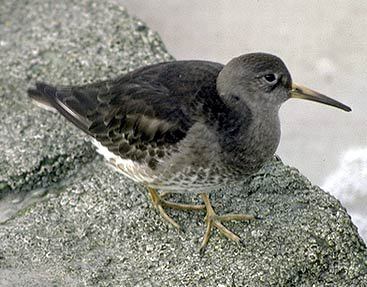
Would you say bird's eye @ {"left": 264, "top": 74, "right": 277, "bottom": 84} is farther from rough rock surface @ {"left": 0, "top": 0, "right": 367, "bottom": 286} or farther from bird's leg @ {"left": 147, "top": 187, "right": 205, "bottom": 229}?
bird's leg @ {"left": 147, "top": 187, "right": 205, "bottom": 229}

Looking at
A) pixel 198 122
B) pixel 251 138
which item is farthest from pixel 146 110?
pixel 251 138

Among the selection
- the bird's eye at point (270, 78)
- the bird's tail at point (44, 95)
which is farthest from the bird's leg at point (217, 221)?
the bird's tail at point (44, 95)

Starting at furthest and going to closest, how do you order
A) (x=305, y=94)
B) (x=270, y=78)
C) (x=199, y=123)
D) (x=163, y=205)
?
1. (x=163, y=205)
2. (x=305, y=94)
3. (x=270, y=78)
4. (x=199, y=123)

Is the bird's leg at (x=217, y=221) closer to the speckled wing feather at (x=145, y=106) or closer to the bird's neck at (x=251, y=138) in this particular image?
the bird's neck at (x=251, y=138)

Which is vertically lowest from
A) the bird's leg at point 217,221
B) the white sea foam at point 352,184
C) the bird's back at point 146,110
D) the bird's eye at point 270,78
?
the white sea foam at point 352,184

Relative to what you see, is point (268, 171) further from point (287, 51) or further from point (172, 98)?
point (287, 51)

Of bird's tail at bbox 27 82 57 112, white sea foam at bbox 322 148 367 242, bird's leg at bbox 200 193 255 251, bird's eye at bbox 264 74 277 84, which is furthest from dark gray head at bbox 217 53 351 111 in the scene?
white sea foam at bbox 322 148 367 242

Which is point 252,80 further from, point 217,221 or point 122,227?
point 122,227
